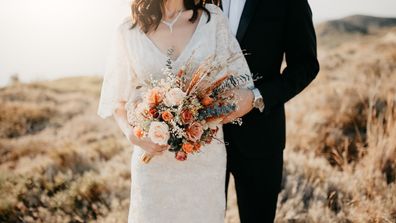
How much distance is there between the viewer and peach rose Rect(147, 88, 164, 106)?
1984 mm

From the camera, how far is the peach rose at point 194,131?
199 centimetres

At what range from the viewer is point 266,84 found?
2.26m

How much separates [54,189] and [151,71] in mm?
3256

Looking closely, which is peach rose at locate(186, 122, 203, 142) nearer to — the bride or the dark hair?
the bride

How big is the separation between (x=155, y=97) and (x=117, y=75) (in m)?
0.60

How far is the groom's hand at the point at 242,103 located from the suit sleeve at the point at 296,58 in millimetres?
76

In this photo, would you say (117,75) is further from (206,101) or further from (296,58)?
(296,58)

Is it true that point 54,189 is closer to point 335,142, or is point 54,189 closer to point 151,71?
point 151,71

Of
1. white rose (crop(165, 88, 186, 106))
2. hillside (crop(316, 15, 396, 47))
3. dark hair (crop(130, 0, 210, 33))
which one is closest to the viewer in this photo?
white rose (crop(165, 88, 186, 106))

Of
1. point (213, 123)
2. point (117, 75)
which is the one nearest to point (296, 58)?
point (213, 123)

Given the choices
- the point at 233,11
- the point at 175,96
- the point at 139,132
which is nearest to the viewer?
the point at 175,96

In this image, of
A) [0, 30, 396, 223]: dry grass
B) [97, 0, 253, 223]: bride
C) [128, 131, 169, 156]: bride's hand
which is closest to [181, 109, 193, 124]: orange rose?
[128, 131, 169, 156]: bride's hand

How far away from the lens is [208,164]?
2414 millimetres

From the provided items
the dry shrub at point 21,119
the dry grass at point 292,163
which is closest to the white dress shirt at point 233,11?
the dry grass at point 292,163
